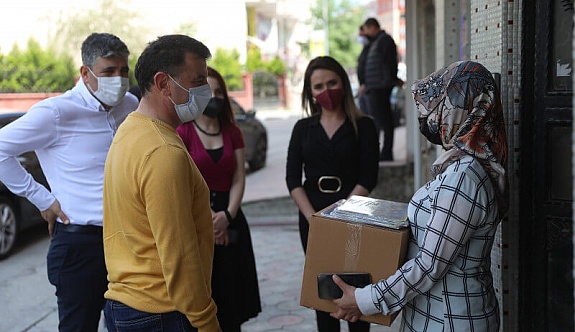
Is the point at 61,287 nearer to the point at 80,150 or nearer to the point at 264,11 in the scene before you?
the point at 80,150

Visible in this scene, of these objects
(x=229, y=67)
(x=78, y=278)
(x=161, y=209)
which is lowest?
(x=78, y=278)

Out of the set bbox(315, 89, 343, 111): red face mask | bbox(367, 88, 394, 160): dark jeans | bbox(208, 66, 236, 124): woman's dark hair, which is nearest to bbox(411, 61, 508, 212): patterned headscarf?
bbox(315, 89, 343, 111): red face mask

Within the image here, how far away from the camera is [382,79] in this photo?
30.0 feet

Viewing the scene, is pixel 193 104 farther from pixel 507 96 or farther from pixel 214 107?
pixel 214 107

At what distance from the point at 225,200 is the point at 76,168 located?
985mm

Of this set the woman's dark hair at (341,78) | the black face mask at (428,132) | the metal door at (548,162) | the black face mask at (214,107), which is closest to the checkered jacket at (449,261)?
the black face mask at (428,132)

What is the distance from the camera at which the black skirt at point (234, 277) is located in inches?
150

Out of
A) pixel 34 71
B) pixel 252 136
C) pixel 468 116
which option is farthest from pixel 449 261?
pixel 34 71

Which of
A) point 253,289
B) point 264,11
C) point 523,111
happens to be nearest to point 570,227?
point 523,111

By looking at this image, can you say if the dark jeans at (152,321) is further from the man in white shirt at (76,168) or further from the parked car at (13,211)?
the parked car at (13,211)

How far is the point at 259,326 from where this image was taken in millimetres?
4980

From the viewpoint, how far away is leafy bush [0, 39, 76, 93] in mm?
22281

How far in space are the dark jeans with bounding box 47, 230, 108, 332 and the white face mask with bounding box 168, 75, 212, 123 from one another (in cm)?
118

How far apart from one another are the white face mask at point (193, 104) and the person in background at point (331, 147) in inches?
58.1
